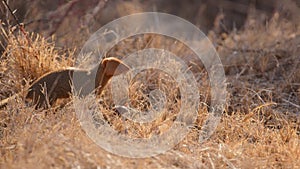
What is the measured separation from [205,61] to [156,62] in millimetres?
736

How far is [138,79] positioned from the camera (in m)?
5.03

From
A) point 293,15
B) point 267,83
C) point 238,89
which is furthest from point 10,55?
point 293,15

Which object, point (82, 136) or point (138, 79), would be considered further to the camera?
point (138, 79)

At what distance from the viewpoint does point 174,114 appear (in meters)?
4.32

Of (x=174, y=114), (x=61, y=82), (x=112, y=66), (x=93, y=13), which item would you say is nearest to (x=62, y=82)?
(x=61, y=82)

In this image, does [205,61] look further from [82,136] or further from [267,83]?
[82,136]

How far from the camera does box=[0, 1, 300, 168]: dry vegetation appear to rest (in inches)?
128

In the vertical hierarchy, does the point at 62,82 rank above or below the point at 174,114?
above

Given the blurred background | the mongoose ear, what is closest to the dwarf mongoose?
the mongoose ear

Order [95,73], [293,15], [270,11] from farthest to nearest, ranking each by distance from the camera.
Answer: [270,11] → [293,15] → [95,73]

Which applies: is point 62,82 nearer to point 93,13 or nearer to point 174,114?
point 174,114

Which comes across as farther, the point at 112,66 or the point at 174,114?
the point at 174,114

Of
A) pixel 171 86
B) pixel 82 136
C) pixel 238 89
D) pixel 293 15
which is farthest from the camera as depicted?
pixel 293 15

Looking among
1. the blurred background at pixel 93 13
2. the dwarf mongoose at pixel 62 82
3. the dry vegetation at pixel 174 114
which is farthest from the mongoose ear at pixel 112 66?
the blurred background at pixel 93 13
